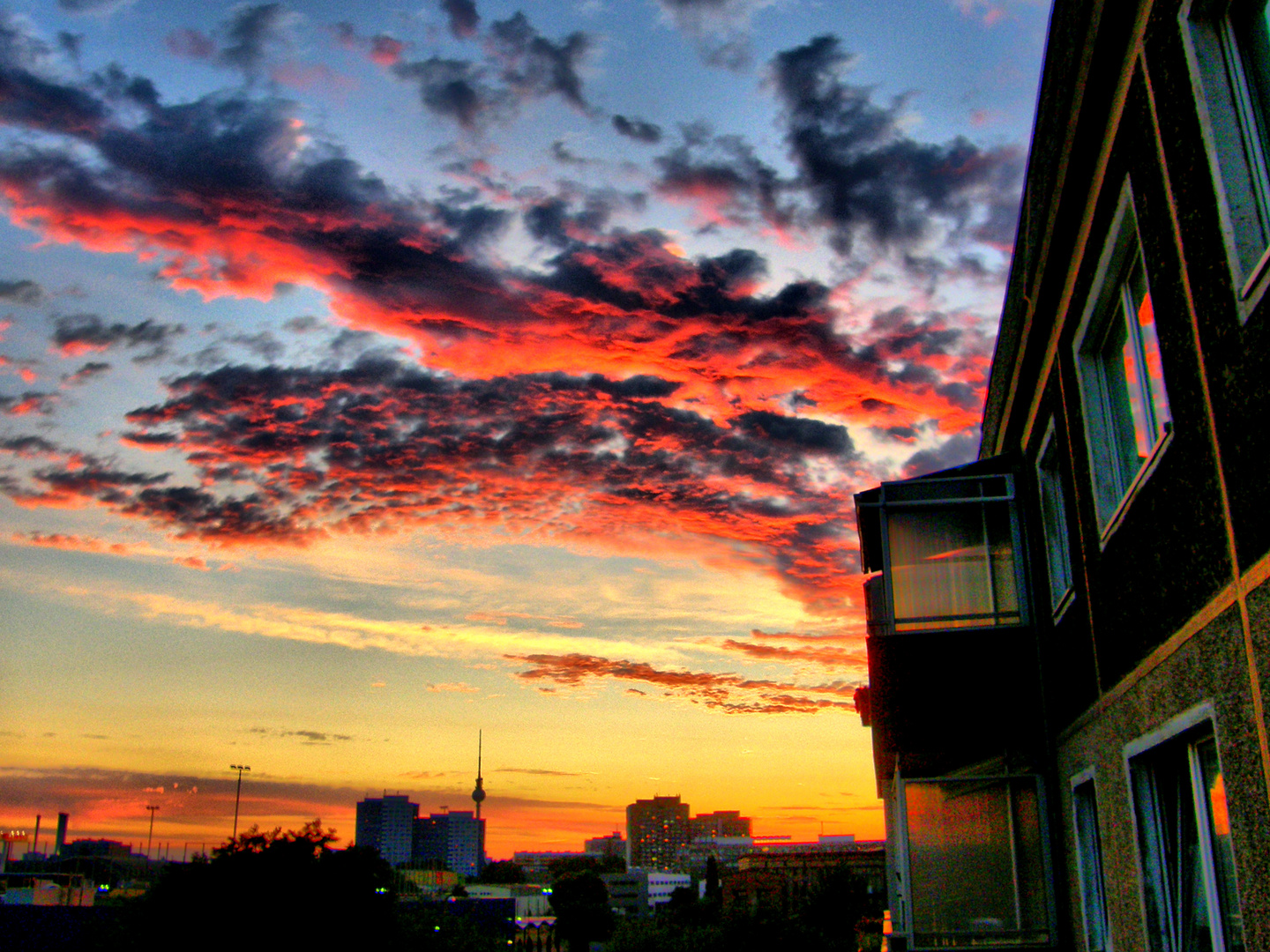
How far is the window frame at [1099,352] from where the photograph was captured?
5.68 meters

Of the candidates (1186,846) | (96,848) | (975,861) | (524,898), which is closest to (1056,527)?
(975,861)

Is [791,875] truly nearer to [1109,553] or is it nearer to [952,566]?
[952,566]

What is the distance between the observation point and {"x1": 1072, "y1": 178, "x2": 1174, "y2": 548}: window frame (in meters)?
5.68

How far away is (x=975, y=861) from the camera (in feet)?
31.5

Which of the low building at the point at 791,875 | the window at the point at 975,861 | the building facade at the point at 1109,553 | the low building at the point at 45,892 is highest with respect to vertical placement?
the building facade at the point at 1109,553

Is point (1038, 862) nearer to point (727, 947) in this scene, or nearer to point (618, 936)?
point (727, 947)

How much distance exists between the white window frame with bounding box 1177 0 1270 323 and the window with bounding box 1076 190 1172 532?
1.11 m

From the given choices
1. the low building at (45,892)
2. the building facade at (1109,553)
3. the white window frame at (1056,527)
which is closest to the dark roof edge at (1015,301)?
the building facade at (1109,553)

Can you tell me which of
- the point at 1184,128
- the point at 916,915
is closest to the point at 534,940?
the point at 916,915

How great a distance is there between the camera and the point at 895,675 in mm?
9578

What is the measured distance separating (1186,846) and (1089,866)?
2.94 metres

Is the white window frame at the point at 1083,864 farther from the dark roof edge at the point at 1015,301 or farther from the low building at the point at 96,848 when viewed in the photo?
the low building at the point at 96,848

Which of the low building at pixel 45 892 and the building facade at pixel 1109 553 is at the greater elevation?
the building facade at pixel 1109 553

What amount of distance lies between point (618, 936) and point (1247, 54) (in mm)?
70720
